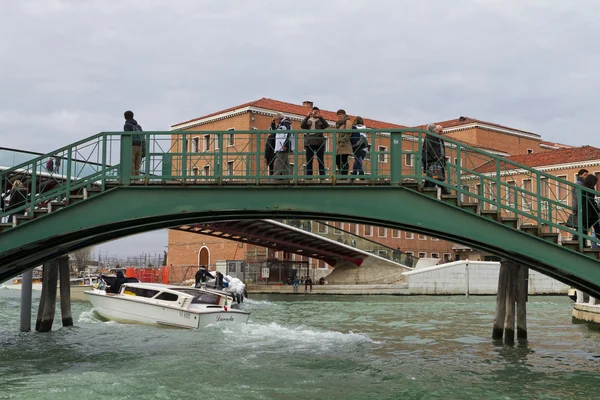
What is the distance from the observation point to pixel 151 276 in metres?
58.0

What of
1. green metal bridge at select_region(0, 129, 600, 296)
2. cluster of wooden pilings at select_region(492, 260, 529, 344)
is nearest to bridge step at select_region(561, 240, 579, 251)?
green metal bridge at select_region(0, 129, 600, 296)

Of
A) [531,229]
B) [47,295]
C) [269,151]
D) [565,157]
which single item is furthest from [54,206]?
[565,157]

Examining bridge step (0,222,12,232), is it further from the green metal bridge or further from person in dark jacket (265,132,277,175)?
person in dark jacket (265,132,277,175)

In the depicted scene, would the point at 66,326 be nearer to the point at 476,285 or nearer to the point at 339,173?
the point at 339,173

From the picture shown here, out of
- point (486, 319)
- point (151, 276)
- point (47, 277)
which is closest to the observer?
point (47, 277)

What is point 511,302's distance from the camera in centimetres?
2073

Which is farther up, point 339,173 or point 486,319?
point 339,173

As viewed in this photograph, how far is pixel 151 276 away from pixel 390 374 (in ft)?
145

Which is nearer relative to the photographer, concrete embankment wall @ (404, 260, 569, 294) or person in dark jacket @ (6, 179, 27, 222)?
person in dark jacket @ (6, 179, 27, 222)

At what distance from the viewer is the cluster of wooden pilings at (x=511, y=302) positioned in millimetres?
20766

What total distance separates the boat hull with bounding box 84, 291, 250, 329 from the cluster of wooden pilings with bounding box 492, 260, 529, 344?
8.03 m

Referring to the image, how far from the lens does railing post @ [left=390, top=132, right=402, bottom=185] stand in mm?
13594

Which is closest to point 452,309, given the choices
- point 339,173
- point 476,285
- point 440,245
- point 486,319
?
point 486,319

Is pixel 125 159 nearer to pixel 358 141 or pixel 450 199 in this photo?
pixel 358 141
